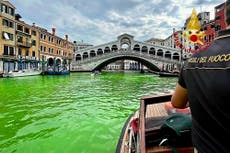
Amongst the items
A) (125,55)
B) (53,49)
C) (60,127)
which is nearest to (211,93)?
(60,127)

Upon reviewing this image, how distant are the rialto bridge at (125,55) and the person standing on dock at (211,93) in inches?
1485

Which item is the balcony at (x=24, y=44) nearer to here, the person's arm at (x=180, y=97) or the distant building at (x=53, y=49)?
the distant building at (x=53, y=49)

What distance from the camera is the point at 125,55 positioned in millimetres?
38969

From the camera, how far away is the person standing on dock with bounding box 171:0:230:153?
3.02 feet

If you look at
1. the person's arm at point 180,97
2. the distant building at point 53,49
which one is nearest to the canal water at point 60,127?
the person's arm at point 180,97

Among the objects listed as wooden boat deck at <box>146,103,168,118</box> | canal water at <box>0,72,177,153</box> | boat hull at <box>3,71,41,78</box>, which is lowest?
canal water at <box>0,72,177,153</box>

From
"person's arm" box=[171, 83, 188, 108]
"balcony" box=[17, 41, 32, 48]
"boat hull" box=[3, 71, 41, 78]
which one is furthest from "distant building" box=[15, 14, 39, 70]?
"person's arm" box=[171, 83, 188, 108]

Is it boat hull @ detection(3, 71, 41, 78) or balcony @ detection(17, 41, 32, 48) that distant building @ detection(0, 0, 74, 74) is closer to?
balcony @ detection(17, 41, 32, 48)

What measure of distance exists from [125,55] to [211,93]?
38.2 meters

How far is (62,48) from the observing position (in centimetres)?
4000

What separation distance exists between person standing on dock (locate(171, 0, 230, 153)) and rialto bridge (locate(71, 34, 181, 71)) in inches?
1485

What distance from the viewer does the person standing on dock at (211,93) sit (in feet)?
3.02

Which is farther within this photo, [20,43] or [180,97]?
[20,43]

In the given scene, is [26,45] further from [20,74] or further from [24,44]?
[20,74]
